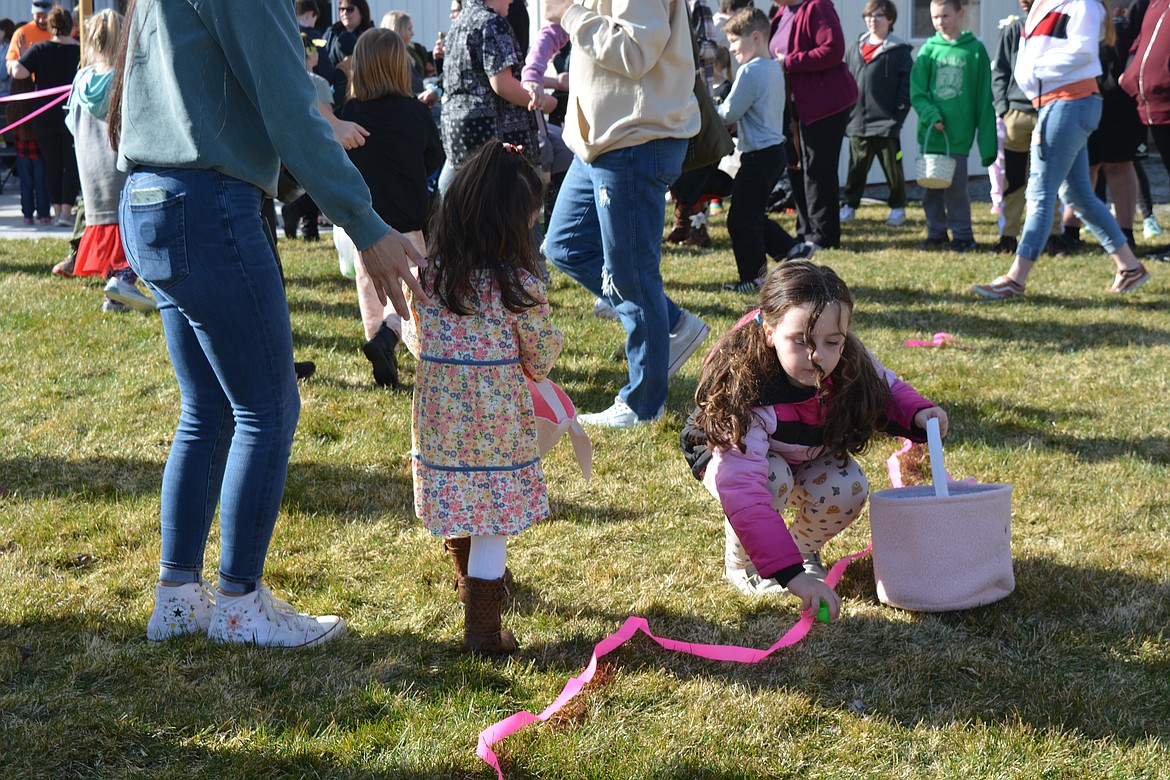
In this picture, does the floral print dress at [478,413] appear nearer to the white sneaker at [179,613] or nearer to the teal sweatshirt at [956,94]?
the white sneaker at [179,613]

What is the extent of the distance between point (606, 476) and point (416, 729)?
185 cm

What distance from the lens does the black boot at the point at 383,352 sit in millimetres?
5383

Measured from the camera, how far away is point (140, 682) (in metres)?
2.85

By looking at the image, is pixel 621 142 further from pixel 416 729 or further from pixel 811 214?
pixel 811 214

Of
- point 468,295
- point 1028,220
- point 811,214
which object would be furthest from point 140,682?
point 811,214

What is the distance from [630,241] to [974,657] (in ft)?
7.33

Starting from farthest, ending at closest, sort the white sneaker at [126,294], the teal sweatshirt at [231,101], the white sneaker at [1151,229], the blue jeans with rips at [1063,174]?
1. the white sneaker at [1151,229]
2. the blue jeans with rips at [1063,174]
3. the white sneaker at [126,294]
4. the teal sweatshirt at [231,101]

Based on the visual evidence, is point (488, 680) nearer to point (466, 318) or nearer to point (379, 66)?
point (466, 318)

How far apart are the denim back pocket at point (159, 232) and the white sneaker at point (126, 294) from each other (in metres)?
4.38

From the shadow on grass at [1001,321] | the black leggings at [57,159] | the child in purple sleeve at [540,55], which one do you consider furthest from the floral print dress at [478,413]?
the black leggings at [57,159]

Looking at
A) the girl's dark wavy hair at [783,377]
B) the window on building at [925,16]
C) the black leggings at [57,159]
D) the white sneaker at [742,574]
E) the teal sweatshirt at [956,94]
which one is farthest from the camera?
the window on building at [925,16]

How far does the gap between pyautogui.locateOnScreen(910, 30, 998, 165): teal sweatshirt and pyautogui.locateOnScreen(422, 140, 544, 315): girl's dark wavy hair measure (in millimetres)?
7378

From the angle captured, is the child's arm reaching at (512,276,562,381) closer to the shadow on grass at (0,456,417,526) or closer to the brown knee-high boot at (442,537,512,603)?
the brown knee-high boot at (442,537,512,603)

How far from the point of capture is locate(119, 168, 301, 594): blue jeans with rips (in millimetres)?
2631
